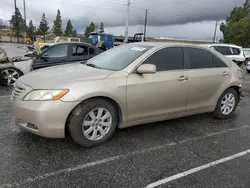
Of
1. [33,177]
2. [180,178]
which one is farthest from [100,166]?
[180,178]

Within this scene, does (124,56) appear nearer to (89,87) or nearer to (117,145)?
Answer: (89,87)

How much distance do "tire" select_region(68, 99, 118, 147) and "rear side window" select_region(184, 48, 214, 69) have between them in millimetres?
1806

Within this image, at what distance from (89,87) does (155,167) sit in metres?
1.37

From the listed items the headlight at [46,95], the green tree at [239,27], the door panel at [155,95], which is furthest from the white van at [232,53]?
the green tree at [239,27]

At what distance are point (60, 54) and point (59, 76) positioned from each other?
474cm

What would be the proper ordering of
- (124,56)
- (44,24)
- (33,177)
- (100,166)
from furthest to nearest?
(44,24) < (124,56) < (100,166) < (33,177)

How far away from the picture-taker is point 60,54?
25.1 ft

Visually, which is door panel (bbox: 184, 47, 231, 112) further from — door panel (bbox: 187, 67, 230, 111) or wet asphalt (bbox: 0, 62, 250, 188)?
wet asphalt (bbox: 0, 62, 250, 188)

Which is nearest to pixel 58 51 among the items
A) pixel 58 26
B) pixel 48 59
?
pixel 48 59

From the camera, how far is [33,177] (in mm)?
2529

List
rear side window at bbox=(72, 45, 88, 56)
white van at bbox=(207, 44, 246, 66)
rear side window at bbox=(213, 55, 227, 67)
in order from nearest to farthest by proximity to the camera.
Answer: rear side window at bbox=(213, 55, 227, 67)
rear side window at bbox=(72, 45, 88, 56)
white van at bbox=(207, 44, 246, 66)

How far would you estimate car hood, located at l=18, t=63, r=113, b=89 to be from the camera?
3027 millimetres

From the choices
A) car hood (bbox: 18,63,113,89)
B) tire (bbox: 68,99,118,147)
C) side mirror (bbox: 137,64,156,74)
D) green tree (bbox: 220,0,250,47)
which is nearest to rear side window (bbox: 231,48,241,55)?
side mirror (bbox: 137,64,156,74)

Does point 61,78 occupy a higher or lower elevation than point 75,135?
higher
